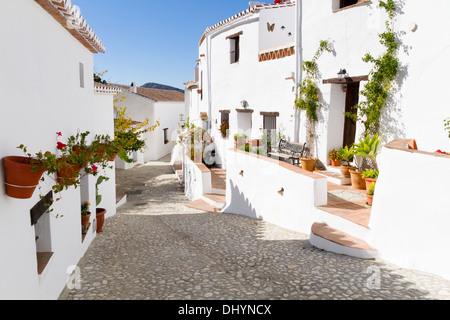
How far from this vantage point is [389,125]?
28.4 feet

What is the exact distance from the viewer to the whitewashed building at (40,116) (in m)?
3.60

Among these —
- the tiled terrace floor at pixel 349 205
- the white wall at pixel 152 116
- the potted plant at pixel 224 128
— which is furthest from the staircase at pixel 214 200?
the white wall at pixel 152 116

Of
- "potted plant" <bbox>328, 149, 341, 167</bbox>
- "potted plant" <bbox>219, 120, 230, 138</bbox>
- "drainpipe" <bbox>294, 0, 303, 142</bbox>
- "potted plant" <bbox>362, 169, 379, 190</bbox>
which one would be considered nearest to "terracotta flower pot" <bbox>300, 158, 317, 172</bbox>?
"potted plant" <bbox>328, 149, 341, 167</bbox>

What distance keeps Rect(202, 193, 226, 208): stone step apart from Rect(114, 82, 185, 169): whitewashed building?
16225 mm

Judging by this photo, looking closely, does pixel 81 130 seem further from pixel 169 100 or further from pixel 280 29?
pixel 169 100

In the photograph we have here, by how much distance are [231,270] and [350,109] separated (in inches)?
261

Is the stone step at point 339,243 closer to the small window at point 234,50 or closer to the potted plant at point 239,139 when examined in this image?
the potted plant at point 239,139

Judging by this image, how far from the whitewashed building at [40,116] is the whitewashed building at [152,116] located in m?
21.8

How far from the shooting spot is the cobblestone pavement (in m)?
4.81

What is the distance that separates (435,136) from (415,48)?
82.7 inches

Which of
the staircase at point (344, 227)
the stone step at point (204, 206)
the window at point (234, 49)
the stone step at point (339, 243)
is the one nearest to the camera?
the stone step at point (339, 243)

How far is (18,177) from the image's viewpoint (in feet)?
11.3

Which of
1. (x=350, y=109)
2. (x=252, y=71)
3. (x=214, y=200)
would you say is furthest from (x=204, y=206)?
(x=252, y=71)

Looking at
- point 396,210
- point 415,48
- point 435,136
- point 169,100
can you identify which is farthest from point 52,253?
point 169,100
